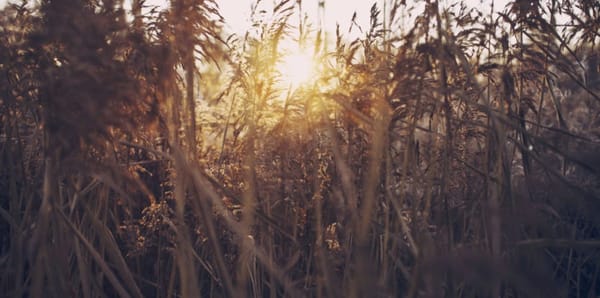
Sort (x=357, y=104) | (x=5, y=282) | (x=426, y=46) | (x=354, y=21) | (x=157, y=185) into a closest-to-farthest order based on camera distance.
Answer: (x=426, y=46), (x=357, y=104), (x=5, y=282), (x=354, y=21), (x=157, y=185)

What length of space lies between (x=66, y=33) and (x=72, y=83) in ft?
0.55

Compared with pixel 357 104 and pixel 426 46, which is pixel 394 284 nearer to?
pixel 357 104

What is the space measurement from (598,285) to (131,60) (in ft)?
9.84

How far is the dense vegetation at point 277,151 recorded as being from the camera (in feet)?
5.13

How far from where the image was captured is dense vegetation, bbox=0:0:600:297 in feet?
5.13

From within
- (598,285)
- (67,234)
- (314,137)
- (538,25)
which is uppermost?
(538,25)

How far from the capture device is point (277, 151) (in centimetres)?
252

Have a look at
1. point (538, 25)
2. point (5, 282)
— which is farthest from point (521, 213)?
point (5, 282)

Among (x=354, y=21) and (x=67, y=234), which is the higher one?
(x=354, y=21)

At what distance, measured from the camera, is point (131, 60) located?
1.65m

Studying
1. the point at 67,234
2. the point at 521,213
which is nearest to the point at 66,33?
the point at 67,234

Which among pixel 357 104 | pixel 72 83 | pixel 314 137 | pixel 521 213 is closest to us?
pixel 72 83

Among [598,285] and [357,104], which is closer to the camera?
[357,104]

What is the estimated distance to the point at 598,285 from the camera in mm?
3340
